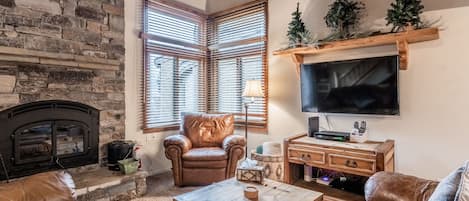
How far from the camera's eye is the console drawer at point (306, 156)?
272cm

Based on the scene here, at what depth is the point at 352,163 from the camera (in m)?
2.53

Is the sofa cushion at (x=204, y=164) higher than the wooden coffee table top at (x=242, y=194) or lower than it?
lower

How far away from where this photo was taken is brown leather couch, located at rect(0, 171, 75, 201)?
1.56 metres

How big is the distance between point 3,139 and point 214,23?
3331mm

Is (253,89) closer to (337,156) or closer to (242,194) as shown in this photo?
(337,156)

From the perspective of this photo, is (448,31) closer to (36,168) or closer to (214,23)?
(214,23)

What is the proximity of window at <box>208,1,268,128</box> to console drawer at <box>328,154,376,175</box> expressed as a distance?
1.49 m

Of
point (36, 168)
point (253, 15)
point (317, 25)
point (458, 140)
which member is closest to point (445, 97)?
point (458, 140)

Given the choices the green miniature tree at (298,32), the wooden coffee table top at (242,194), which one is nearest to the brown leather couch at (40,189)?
the wooden coffee table top at (242,194)

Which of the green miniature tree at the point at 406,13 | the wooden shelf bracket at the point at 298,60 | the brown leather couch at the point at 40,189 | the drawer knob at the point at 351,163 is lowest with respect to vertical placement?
the drawer knob at the point at 351,163

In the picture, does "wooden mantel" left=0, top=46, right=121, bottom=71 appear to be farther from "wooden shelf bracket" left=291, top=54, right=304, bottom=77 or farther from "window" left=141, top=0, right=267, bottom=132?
"wooden shelf bracket" left=291, top=54, right=304, bottom=77

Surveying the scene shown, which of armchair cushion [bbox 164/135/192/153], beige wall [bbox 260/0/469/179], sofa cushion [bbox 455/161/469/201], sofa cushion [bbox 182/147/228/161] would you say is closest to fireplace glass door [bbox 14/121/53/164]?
armchair cushion [bbox 164/135/192/153]

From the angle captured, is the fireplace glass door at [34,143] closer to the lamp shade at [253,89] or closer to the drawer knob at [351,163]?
the lamp shade at [253,89]

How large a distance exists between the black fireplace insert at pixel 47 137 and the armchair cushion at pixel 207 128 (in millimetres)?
1190
